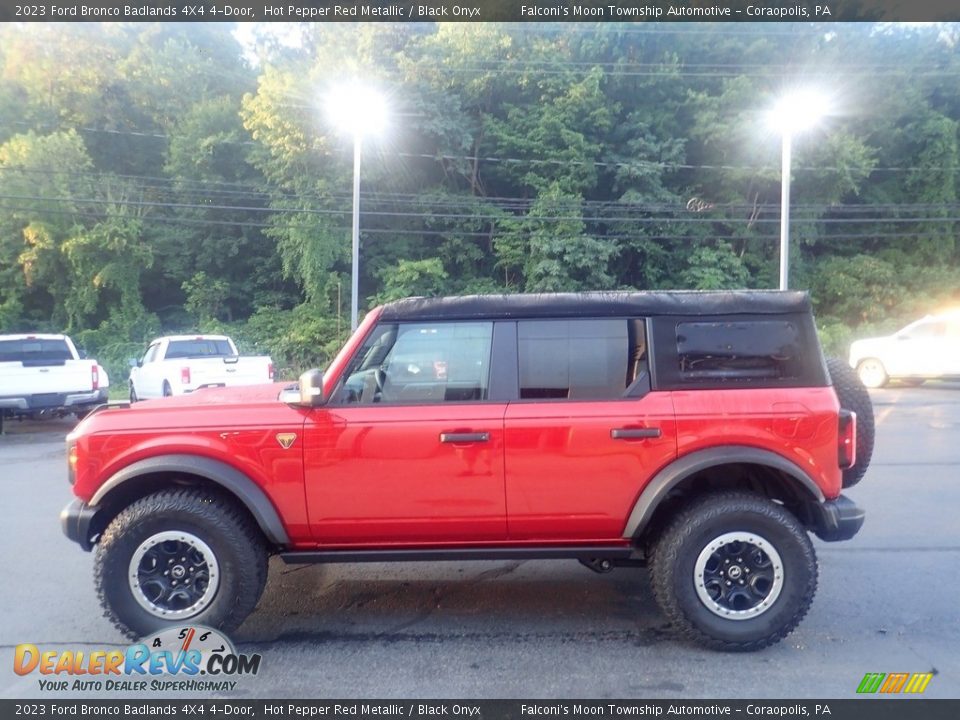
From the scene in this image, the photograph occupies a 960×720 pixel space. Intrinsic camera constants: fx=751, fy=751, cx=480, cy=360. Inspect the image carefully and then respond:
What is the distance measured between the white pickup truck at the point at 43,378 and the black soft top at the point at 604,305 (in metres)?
11.5

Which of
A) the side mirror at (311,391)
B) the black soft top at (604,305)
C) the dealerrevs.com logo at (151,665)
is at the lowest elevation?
the dealerrevs.com logo at (151,665)

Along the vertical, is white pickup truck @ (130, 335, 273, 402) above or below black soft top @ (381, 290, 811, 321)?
below

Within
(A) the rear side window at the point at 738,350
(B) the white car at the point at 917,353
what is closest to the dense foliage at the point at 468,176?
(B) the white car at the point at 917,353

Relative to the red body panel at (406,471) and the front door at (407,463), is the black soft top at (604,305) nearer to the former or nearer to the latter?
the front door at (407,463)

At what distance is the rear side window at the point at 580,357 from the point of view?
4.36 metres

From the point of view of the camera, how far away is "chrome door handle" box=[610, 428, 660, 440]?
4203 millimetres

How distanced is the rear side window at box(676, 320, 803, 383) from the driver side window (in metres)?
1.17

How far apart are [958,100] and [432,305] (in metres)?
39.0

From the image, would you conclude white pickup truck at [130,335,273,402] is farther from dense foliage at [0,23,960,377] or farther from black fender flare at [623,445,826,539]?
dense foliage at [0,23,960,377]

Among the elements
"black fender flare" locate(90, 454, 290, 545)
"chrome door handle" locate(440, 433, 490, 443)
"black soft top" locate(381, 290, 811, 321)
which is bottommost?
"black fender flare" locate(90, 454, 290, 545)

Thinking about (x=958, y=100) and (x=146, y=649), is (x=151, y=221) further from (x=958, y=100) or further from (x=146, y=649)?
(x=958, y=100)

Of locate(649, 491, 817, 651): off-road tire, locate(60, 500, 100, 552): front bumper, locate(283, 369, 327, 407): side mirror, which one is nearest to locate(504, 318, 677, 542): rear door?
locate(649, 491, 817, 651): off-road tire

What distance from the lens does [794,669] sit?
398cm

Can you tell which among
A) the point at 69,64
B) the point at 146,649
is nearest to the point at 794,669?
the point at 146,649
